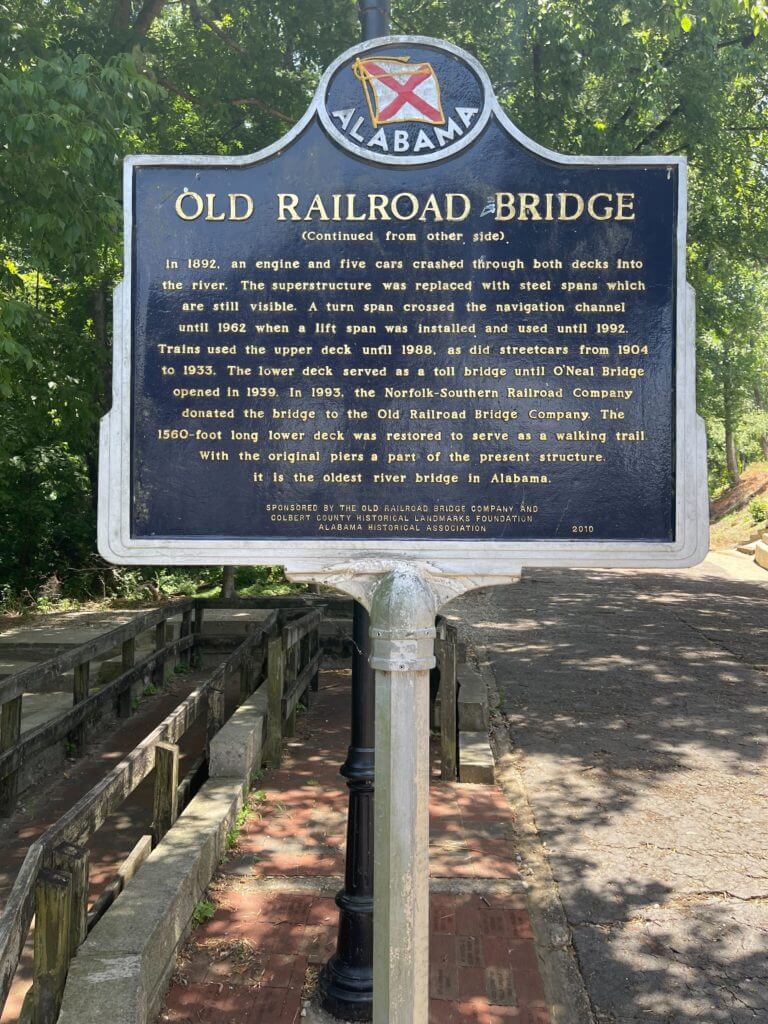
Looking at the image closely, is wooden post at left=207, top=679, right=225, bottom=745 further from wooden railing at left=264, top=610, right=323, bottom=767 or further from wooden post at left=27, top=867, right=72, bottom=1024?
wooden post at left=27, top=867, right=72, bottom=1024

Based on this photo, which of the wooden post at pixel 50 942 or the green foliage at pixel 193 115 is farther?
the green foliage at pixel 193 115

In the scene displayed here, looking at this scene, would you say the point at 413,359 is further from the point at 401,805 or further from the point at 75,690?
the point at 75,690

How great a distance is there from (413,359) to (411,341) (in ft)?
0.20

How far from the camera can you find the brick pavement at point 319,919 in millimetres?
3703

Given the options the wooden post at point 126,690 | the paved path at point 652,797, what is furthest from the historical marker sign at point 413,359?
the wooden post at point 126,690


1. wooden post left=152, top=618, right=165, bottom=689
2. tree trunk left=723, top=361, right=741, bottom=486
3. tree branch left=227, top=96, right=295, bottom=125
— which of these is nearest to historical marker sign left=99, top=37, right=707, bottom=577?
wooden post left=152, top=618, right=165, bottom=689

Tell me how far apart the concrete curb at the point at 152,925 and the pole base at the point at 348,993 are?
2.29 feet

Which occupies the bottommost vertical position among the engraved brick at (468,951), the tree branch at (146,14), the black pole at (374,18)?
the engraved brick at (468,951)

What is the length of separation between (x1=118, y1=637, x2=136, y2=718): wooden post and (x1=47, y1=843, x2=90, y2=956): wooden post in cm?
483

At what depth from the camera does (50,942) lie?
3018mm

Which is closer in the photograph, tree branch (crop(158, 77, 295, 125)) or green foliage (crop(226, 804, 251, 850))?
green foliage (crop(226, 804, 251, 850))

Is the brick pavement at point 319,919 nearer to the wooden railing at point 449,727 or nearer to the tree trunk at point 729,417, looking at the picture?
the wooden railing at point 449,727

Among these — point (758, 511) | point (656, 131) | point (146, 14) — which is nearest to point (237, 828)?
point (146, 14)

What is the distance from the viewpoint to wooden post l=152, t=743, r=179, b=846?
4.47 m
